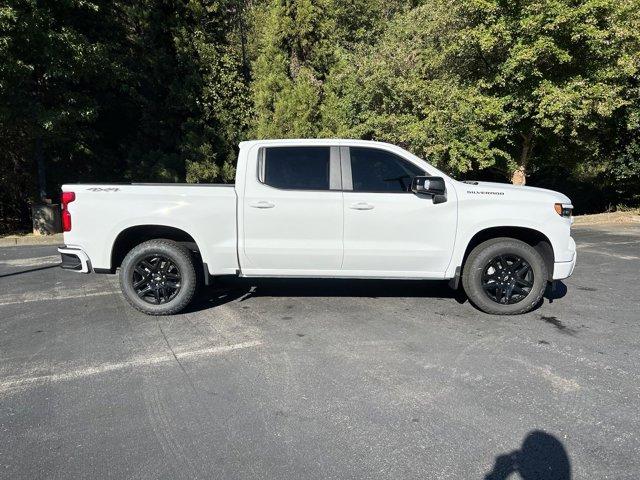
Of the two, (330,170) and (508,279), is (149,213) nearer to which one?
(330,170)

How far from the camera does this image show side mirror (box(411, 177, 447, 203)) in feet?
15.8

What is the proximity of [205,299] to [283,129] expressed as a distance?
10.5m

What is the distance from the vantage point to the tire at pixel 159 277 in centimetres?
516

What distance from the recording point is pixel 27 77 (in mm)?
10953

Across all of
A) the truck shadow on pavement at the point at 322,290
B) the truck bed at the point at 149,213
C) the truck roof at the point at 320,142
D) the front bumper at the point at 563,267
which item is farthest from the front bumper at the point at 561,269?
the truck bed at the point at 149,213

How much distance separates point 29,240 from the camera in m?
11.1

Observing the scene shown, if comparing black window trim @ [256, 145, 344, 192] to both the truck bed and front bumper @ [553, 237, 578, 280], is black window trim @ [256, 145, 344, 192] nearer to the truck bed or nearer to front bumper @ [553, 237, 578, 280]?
the truck bed

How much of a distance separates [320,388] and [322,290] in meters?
2.73

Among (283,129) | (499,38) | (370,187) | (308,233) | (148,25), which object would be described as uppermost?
(148,25)

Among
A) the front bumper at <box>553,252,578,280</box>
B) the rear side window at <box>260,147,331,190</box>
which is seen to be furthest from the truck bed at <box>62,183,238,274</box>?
the front bumper at <box>553,252,578,280</box>

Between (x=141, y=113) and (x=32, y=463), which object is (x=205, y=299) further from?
(x=141, y=113)

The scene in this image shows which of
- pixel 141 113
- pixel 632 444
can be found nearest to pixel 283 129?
pixel 141 113

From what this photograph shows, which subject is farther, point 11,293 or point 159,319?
point 11,293

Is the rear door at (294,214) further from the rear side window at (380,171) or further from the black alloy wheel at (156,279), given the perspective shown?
the black alloy wheel at (156,279)
